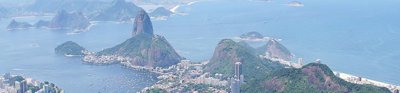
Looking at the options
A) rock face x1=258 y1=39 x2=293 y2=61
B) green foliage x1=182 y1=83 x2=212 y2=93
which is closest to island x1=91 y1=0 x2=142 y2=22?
rock face x1=258 y1=39 x2=293 y2=61

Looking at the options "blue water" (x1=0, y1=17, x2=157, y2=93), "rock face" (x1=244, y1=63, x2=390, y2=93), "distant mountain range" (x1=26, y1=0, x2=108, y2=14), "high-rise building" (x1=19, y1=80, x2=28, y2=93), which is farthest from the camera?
"distant mountain range" (x1=26, y1=0, x2=108, y2=14)

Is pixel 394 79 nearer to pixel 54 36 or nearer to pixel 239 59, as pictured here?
pixel 239 59

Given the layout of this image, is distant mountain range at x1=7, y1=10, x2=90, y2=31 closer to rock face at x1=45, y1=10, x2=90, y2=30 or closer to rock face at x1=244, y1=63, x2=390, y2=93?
rock face at x1=45, y1=10, x2=90, y2=30

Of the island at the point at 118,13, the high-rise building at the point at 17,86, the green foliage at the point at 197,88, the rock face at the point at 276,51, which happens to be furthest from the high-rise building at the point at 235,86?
the island at the point at 118,13

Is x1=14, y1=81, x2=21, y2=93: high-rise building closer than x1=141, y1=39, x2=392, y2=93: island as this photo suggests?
No

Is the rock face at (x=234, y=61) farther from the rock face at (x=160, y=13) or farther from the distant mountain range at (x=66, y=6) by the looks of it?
the distant mountain range at (x=66, y=6)

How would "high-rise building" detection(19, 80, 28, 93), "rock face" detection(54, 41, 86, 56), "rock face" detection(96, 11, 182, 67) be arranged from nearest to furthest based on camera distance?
"high-rise building" detection(19, 80, 28, 93)
"rock face" detection(96, 11, 182, 67)
"rock face" detection(54, 41, 86, 56)
